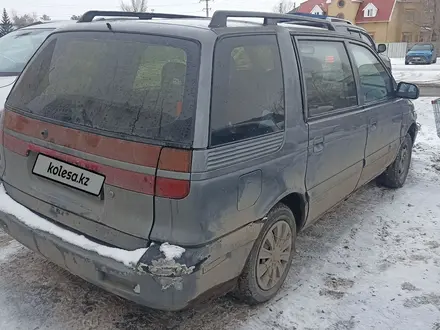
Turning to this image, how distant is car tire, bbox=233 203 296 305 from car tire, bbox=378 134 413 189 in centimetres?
261

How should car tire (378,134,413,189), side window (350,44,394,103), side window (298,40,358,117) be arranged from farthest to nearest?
1. car tire (378,134,413,189)
2. side window (350,44,394,103)
3. side window (298,40,358,117)

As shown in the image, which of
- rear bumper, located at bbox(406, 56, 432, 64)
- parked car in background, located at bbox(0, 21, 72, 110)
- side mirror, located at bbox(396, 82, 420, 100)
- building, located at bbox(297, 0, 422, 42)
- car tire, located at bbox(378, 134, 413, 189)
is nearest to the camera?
side mirror, located at bbox(396, 82, 420, 100)

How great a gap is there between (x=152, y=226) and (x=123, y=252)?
0.73 ft

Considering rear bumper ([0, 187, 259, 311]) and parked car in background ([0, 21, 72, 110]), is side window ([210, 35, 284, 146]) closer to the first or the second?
rear bumper ([0, 187, 259, 311])

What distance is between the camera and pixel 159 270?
219 cm

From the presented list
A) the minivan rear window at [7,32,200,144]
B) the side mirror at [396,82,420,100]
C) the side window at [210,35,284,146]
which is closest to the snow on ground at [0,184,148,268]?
the minivan rear window at [7,32,200,144]

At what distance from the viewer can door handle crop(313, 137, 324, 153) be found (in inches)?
124

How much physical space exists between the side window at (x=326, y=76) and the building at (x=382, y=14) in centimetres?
4643

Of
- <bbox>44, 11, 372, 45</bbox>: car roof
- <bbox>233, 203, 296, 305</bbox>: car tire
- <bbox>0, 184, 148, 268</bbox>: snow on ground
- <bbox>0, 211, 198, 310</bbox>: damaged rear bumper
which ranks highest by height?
<bbox>44, 11, 372, 45</bbox>: car roof

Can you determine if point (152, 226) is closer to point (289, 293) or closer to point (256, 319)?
point (256, 319)

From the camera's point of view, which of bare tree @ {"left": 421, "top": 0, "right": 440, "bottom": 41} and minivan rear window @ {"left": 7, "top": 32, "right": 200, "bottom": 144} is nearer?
minivan rear window @ {"left": 7, "top": 32, "right": 200, "bottom": 144}

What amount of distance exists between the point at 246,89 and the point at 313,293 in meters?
1.60

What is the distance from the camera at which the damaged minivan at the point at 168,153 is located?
2.23m

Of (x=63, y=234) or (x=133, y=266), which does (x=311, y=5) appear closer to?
(x=63, y=234)
